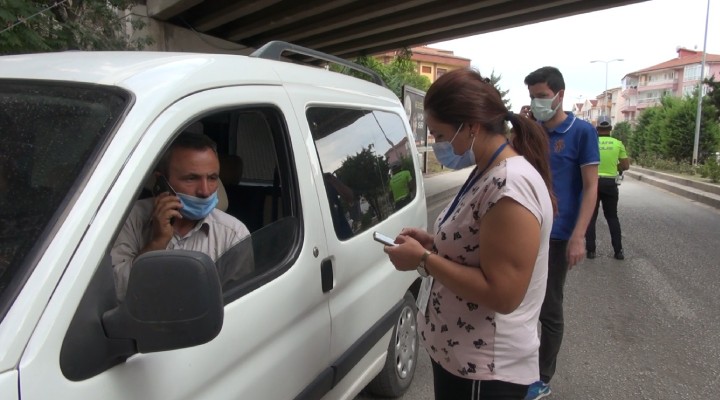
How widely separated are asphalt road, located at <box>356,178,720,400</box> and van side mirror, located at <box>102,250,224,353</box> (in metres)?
2.39

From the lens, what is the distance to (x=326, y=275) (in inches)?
79.4

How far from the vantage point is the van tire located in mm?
3104

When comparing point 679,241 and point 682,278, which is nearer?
point 682,278

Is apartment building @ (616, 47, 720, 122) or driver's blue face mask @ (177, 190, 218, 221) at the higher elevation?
apartment building @ (616, 47, 720, 122)

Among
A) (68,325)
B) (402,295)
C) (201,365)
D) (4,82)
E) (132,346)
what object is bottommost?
(402,295)

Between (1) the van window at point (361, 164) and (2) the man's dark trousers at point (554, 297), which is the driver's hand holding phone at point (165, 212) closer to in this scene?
(1) the van window at point (361, 164)

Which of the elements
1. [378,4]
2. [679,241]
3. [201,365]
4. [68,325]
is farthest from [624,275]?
[378,4]

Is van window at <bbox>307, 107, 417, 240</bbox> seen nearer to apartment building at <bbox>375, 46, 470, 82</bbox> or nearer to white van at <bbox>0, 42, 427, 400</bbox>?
white van at <bbox>0, 42, 427, 400</bbox>

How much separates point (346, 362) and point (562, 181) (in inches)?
69.3

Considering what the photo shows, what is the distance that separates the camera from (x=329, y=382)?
2072 millimetres

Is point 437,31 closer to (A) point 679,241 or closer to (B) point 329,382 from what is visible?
(A) point 679,241

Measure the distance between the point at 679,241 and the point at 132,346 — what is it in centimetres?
913

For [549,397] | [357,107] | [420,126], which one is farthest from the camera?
[420,126]

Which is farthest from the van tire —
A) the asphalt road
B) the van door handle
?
the van door handle
